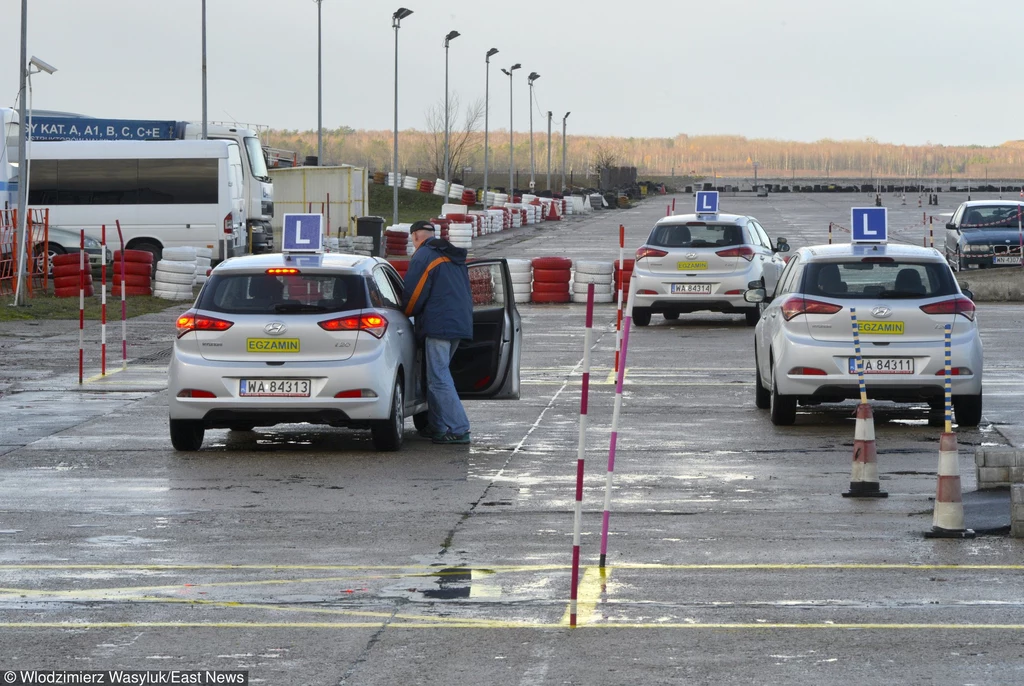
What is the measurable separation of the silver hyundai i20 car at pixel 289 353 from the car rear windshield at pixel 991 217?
26.3 m

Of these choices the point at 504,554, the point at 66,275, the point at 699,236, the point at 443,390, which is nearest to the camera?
the point at 504,554

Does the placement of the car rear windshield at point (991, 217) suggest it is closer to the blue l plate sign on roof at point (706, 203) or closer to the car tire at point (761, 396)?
the blue l plate sign on roof at point (706, 203)

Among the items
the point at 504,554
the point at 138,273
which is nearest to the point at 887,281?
the point at 504,554

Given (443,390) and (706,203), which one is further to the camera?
(706,203)

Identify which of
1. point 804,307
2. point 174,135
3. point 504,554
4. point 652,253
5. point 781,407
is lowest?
point 504,554

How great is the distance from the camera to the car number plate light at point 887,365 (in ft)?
45.9

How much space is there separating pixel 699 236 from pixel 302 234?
13406 millimetres

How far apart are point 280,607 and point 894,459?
21.0 feet

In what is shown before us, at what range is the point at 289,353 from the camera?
42.0 feet

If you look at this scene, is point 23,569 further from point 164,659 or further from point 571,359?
point 571,359

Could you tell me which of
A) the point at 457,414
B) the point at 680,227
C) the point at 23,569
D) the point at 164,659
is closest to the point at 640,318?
the point at 680,227

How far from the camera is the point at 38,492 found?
1112 cm

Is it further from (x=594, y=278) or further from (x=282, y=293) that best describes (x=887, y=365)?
(x=594, y=278)

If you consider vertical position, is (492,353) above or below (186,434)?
above
